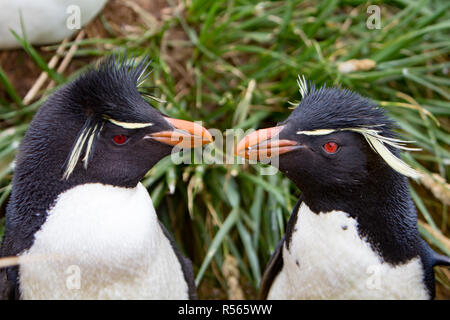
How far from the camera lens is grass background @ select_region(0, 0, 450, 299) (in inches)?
86.7

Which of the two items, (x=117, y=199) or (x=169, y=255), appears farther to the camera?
(x=169, y=255)

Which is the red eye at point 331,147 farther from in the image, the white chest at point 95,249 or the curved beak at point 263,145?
the white chest at point 95,249

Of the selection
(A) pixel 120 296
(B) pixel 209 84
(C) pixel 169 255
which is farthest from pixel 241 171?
(A) pixel 120 296

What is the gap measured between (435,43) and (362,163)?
149 centimetres

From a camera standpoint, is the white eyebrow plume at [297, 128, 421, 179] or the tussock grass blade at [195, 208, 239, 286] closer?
the white eyebrow plume at [297, 128, 421, 179]

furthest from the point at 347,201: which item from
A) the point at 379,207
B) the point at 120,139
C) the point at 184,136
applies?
the point at 120,139

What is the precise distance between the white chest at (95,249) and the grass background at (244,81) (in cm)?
64

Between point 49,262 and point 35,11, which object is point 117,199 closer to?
point 49,262

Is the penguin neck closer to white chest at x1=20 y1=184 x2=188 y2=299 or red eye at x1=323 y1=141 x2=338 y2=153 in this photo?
red eye at x1=323 y1=141 x2=338 y2=153

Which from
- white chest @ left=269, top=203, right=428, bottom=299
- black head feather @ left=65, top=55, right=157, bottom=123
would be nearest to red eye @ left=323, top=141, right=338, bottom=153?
white chest @ left=269, top=203, right=428, bottom=299

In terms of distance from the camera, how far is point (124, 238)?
4.40 feet

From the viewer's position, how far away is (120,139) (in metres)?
1.35

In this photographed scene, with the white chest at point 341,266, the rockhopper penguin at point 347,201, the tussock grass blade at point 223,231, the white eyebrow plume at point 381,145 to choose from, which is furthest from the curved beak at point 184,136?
the tussock grass blade at point 223,231
